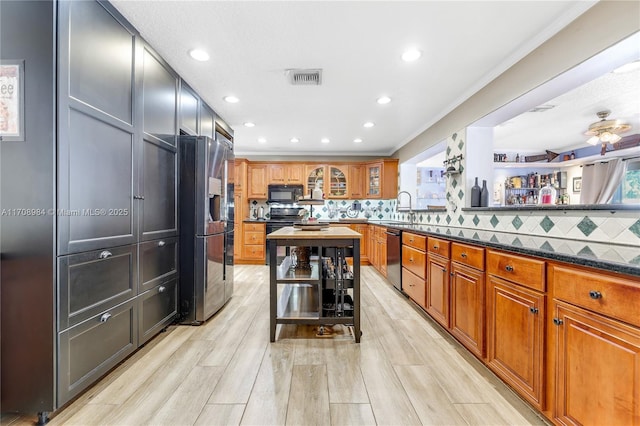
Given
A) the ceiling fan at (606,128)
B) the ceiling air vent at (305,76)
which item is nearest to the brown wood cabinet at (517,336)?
the ceiling air vent at (305,76)

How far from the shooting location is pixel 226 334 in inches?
96.3

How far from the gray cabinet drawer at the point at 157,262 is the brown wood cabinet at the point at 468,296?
2445 millimetres

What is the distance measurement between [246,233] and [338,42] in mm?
4348

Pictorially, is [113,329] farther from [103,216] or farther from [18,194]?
[18,194]

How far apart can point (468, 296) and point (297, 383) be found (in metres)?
1.36

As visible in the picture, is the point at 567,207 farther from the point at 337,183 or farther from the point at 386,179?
the point at 337,183

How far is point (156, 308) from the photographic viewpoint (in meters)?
2.28

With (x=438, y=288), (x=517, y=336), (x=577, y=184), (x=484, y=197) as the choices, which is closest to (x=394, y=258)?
(x=438, y=288)

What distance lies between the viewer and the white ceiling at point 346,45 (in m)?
1.80

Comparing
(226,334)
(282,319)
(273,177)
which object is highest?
(273,177)

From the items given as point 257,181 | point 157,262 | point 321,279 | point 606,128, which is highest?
point 606,128

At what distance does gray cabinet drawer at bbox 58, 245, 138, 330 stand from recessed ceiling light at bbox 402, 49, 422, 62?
8.63 feet

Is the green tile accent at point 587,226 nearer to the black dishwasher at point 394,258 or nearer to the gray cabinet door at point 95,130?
the black dishwasher at point 394,258

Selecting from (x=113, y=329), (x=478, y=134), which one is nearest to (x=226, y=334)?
(x=113, y=329)
